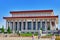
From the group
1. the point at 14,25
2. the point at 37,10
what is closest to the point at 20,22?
the point at 14,25

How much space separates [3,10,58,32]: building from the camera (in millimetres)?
46531

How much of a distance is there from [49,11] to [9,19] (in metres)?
10.6

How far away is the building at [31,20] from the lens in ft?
153

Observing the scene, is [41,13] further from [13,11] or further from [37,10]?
[13,11]

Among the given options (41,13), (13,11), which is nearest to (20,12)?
(13,11)

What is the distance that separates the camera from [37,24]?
1895 inches

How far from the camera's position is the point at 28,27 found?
163 feet

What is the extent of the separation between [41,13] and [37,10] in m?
1.55

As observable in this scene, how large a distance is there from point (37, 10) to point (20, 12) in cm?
458

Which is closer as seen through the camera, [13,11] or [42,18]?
[42,18]

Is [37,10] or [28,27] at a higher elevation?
[37,10]

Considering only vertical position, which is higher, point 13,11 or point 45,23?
point 13,11

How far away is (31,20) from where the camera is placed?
4784 cm

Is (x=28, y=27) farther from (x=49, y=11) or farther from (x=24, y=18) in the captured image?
(x=49, y=11)
